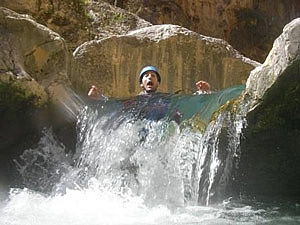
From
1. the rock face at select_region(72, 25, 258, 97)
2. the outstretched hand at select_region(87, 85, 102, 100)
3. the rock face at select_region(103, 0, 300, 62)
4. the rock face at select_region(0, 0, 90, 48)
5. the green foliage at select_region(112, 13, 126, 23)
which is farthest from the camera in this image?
the rock face at select_region(103, 0, 300, 62)

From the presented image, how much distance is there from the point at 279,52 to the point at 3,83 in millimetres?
2581

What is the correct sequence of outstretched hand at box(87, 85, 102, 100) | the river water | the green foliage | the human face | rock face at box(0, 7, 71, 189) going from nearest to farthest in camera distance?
the river water → rock face at box(0, 7, 71, 189) → outstretched hand at box(87, 85, 102, 100) → the human face → the green foliage

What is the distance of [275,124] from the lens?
4.08 metres

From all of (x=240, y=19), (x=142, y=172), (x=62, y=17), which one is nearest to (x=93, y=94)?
(x=142, y=172)

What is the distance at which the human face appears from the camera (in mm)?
5758

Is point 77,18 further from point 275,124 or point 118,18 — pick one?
point 275,124

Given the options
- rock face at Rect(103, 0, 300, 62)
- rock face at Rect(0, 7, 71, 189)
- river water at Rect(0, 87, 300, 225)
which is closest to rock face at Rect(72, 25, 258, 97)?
river water at Rect(0, 87, 300, 225)

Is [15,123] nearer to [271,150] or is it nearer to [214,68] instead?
[271,150]

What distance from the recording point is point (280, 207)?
4301mm

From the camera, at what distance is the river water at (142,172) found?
3.85 meters

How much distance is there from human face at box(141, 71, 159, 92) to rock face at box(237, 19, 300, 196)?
1.78m

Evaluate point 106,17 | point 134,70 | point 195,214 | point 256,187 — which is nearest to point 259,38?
point 106,17

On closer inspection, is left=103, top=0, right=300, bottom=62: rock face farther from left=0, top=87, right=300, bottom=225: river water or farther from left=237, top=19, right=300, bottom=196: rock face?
left=237, top=19, right=300, bottom=196: rock face

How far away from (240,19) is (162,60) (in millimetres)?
6484
